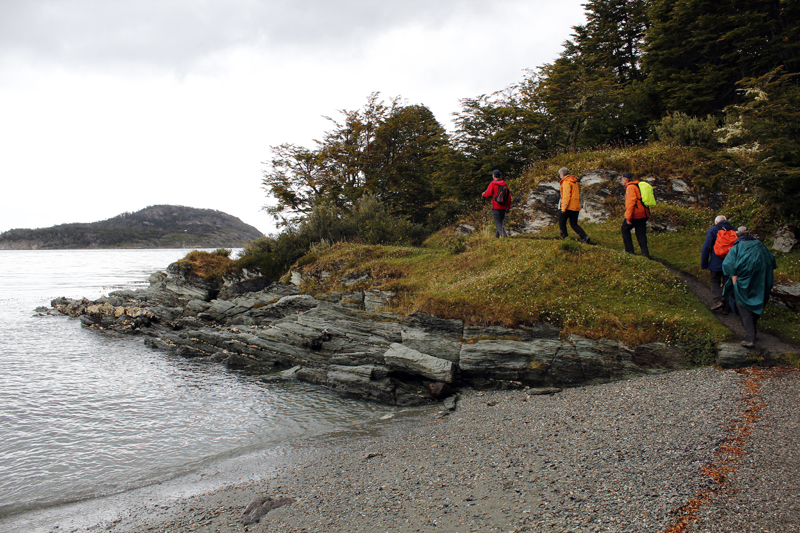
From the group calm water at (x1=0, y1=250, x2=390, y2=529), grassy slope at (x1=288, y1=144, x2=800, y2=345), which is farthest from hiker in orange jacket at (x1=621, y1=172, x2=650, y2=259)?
calm water at (x1=0, y1=250, x2=390, y2=529)

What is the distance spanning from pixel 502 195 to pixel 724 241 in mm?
7765

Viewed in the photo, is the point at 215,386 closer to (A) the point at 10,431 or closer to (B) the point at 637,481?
(A) the point at 10,431

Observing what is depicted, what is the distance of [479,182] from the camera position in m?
24.3

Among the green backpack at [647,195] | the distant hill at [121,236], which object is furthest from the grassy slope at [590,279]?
the distant hill at [121,236]

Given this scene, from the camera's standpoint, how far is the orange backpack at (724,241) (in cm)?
1031

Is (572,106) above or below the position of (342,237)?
above

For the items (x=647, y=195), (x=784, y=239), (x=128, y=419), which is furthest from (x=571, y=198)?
(x=128, y=419)

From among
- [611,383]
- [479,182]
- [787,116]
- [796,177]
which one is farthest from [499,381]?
[479,182]

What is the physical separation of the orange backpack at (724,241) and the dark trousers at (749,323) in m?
2.19

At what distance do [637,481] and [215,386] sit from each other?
12.2 metres

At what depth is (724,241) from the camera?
10.4m

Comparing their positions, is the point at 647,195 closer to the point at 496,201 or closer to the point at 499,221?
the point at 496,201

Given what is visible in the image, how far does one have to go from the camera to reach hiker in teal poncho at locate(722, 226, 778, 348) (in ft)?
28.3

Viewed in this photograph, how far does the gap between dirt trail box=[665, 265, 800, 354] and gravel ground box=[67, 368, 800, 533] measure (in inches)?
47.7
